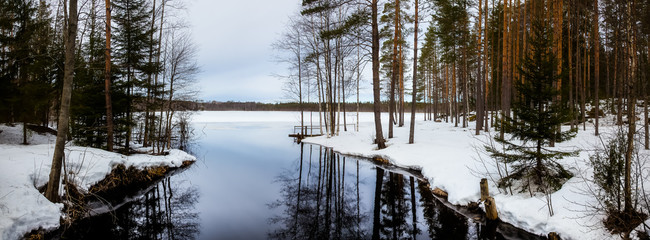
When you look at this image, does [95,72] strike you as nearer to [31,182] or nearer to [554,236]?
[31,182]

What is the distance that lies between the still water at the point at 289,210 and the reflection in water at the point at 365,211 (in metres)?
0.02

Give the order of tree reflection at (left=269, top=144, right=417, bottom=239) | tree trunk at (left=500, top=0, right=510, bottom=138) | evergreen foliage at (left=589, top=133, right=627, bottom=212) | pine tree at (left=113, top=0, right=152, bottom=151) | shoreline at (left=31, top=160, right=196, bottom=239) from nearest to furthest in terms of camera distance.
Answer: evergreen foliage at (left=589, top=133, right=627, bottom=212) → shoreline at (left=31, top=160, right=196, bottom=239) → tree reflection at (left=269, top=144, right=417, bottom=239) → pine tree at (left=113, top=0, right=152, bottom=151) → tree trunk at (left=500, top=0, right=510, bottom=138)

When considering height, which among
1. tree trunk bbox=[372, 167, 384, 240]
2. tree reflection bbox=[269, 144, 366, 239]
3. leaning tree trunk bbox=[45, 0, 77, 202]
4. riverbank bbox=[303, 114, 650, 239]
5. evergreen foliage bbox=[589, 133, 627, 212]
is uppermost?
leaning tree trunk bbox=[45, 0, 77, 202]

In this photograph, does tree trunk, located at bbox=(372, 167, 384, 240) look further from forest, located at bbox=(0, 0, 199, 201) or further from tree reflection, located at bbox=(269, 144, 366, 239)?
forest, located at bbox=(0, 0, 199, 201)

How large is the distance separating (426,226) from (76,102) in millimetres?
14031

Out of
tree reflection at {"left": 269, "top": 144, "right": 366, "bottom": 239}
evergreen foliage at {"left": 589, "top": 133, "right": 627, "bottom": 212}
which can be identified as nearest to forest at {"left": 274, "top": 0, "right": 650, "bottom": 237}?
evergreen foliage at {"left": 589, "top": 133, "right": 627, "bottom": 212}

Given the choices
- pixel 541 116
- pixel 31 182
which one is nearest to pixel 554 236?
pixel 541 116

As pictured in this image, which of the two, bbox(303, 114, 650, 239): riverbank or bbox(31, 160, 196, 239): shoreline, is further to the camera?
bbox(31, 160, 196, 239): shoreline

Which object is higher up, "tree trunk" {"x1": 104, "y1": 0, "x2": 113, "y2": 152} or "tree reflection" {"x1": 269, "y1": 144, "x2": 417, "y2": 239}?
"tree trunk" {"x1": 104, "y1": 0, "x2": 113, "y2": 152}

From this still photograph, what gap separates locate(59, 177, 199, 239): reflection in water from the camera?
237 inches

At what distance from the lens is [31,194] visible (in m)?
5.89

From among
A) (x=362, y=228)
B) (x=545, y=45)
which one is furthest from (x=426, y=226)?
(x=545, y=45)

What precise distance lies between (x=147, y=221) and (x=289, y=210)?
11.7 ft

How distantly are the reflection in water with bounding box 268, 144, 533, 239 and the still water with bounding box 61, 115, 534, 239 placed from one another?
0.07ft
